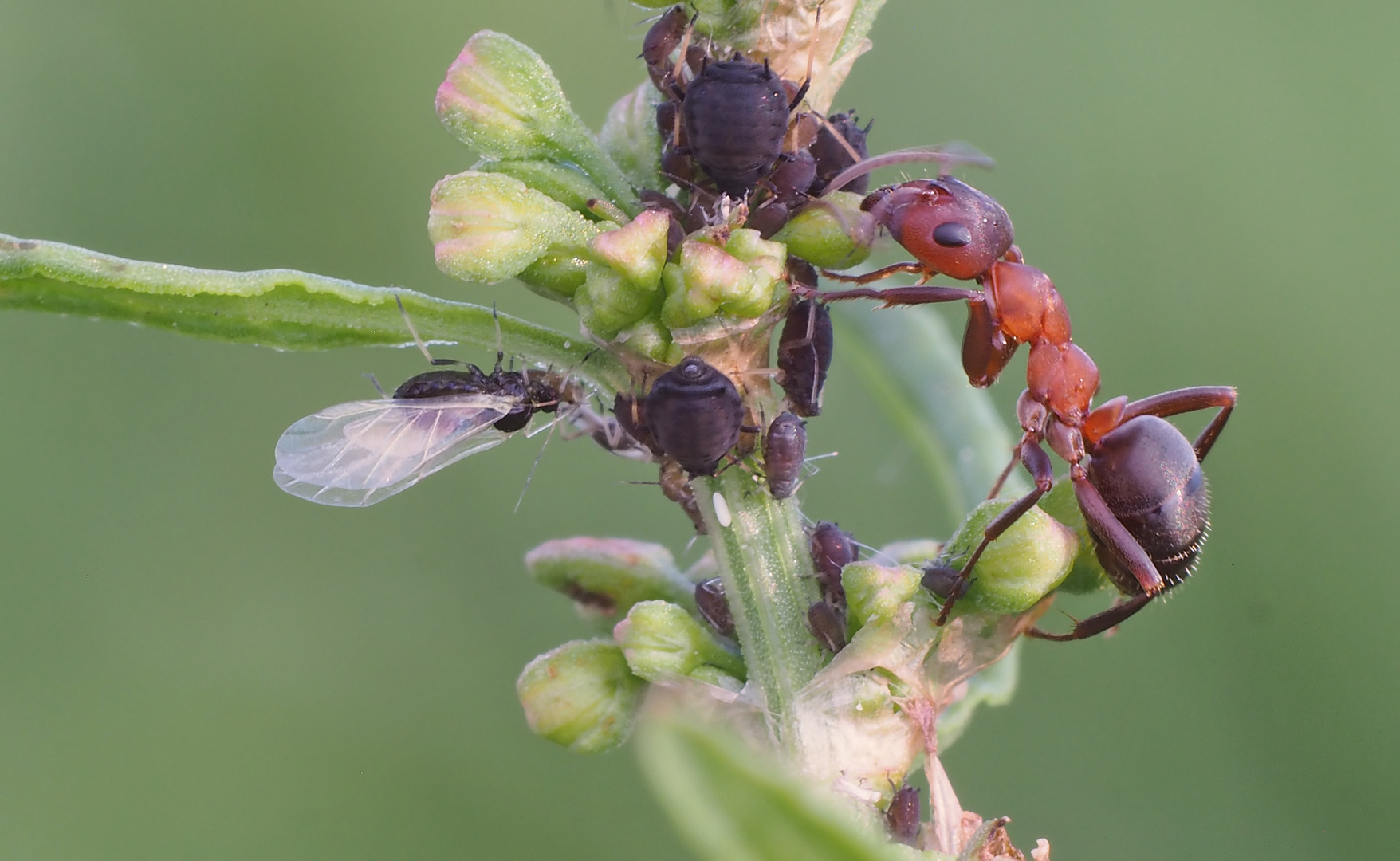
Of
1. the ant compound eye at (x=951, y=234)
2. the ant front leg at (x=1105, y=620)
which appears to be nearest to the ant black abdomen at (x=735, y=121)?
the ant compound eye at (x=951, y=234)

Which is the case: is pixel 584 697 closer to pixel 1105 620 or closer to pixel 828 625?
pixel 828 625

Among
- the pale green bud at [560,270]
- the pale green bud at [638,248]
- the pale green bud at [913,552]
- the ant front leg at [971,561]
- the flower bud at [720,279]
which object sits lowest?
the ant front leg at [971,561]

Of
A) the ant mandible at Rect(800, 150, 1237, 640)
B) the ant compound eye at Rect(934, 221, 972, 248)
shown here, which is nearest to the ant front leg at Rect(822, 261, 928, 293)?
the ant mandible at Rect(800, 150, 1237, 640)

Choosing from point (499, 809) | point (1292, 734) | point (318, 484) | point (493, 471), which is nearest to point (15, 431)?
point (493, 471)

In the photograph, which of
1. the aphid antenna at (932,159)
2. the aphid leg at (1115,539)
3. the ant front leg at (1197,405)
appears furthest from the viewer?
the ant front leg at (1197,405)

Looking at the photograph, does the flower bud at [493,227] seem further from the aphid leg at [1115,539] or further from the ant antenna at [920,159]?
the aphid leg at [1115,539]

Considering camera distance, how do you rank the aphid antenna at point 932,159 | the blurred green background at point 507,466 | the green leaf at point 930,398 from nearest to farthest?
1. the aphid antenna at point 932,159
2. the green leaf at point 930,398
3. the blurred green background at point 507,466

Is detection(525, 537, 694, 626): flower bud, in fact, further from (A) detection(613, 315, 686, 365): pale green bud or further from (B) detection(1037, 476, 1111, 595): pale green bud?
(B) detection(1037, 476, 1111, 595): pale green bud
